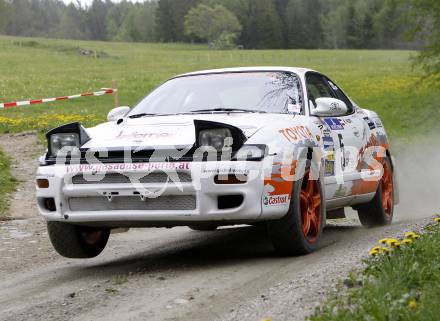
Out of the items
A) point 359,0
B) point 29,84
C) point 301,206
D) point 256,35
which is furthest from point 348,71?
point 359,0

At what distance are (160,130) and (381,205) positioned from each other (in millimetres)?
3124

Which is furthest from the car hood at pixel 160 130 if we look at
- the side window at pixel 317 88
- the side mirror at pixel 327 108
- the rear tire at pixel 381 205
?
the rear tire at pixel 381 205

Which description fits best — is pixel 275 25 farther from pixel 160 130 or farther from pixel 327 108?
pixel 160 130

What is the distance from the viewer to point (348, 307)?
407 cm

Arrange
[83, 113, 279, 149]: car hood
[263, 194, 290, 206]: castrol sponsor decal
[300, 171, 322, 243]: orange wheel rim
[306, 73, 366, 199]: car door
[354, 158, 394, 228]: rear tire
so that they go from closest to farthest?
[263, 194, 290, 206]: castrol sponsor decal → [83, 113, 279, 149]: car hood → [300, 171, 322, 243]: orange wheel rim → [306, 73, 366, 199]: car door → [354, 158, 394, 228]: rear tire

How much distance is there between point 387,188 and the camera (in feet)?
29.3

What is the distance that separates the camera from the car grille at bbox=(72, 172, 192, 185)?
589 cm

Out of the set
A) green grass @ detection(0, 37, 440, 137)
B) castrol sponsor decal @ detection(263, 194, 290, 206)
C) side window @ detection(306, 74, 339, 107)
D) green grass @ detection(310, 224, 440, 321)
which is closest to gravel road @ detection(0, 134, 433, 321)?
green grass @ detection(310, 224, 440, 321)

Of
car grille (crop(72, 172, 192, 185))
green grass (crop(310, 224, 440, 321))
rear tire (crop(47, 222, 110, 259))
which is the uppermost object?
car grille (crop(72, 172, 192, 185))

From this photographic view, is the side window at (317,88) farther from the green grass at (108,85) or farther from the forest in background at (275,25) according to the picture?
the forest in background at (275,25)

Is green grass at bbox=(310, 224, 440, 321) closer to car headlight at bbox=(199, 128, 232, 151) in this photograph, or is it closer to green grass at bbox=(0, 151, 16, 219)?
car headlight at bbox=(199, 128, 232, 151)

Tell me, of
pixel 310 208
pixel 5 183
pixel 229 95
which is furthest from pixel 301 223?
pixel 5 183

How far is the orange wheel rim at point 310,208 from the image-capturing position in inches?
259

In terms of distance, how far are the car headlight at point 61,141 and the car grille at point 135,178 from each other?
0.32m
